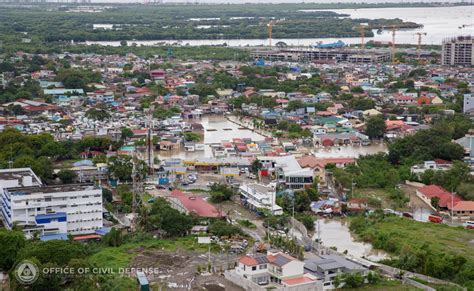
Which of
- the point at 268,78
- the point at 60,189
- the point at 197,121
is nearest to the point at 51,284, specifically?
the point at 60,189

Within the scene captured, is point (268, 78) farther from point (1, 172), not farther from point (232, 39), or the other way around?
point (232, 39)

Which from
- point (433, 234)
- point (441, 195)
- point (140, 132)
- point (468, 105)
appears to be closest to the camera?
point (433, 234)

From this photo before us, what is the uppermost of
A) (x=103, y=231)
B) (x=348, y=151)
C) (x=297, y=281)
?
(x=297, y=281)

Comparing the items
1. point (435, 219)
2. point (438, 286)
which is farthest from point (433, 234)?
point (438, 286)

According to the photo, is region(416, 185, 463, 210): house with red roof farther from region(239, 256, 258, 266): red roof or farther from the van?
region(239, 256, 258, 266): red roof

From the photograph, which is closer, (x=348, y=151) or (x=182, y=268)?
(x=182, y=268)

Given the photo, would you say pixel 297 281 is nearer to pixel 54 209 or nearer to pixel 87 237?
pixel 87 237
